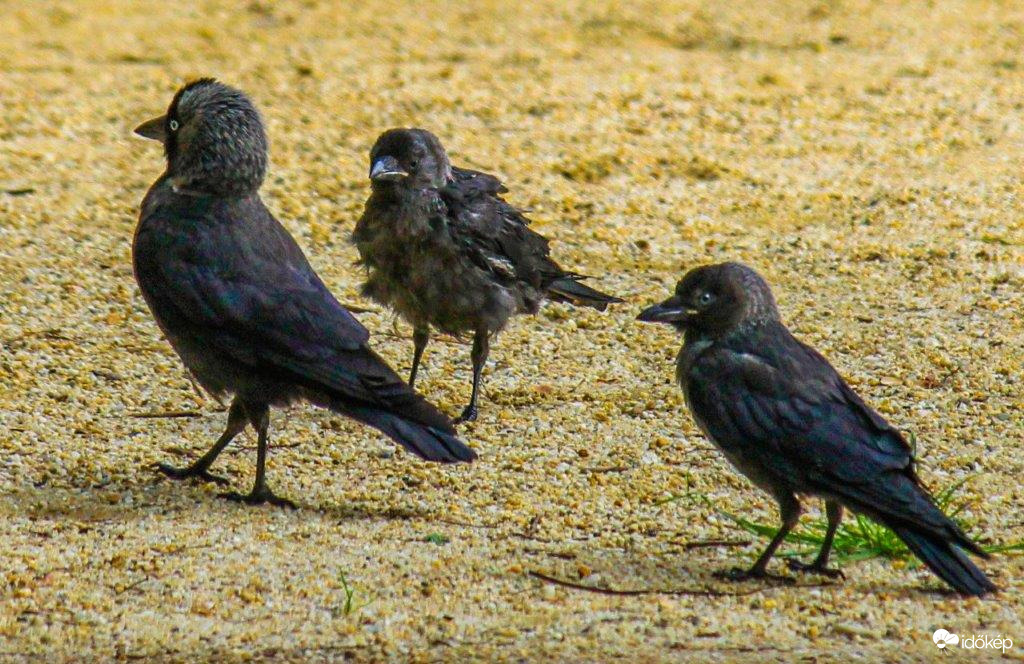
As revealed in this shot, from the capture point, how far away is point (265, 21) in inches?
479

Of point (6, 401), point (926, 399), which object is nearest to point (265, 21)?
point (6, 401)

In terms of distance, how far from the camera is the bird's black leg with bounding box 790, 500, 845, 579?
5.25 m

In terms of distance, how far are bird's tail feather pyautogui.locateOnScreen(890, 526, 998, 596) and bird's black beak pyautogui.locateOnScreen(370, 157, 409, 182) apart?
9.35 feet

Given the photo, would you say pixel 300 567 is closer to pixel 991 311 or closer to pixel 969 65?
pixel 991 311

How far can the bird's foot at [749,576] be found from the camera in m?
5.16

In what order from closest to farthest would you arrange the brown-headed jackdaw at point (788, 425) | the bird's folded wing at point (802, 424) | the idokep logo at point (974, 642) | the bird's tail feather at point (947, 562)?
1. the idokep logo at point (974, 642)
2. the bird's tail feather at point (947, 562)
3. the brown-headed jackdaw at point (788, 425)
4. the bird's folded wing at point (802, 424)

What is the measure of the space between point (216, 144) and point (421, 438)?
155cm

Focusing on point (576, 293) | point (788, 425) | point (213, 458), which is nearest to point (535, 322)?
point (576, 293)

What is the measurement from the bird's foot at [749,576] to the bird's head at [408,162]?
2.50 meters

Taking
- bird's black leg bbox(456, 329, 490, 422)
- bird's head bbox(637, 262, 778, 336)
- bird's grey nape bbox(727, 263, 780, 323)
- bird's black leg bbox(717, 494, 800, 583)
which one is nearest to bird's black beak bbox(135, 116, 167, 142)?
bird's black leg bbox(456, 329, 490, 422)

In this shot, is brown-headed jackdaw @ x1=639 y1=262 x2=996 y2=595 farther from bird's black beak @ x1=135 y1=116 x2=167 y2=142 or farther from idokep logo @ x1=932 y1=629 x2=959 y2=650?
bird's black beak @ x1=135 y1=116 x2=167 y2=142

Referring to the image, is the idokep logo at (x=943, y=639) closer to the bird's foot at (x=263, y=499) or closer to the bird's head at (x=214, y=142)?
the bird's foot at (x=263, y=499)

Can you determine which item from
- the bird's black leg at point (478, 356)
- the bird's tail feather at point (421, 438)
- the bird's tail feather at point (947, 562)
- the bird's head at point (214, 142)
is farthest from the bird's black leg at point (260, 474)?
the bird's tail feather at point (947, 562)

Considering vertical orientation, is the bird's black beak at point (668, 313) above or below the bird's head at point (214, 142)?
below
